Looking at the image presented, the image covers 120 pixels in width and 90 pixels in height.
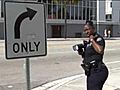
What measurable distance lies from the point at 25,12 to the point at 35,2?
16 cm

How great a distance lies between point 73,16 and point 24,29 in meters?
55.3

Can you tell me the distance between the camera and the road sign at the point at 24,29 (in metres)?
3.65

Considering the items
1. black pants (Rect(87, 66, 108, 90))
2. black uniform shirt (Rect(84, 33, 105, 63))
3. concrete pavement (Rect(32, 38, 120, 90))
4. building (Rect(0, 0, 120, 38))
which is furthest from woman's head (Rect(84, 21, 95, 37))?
building (Rect(0, 0, 120, 38))

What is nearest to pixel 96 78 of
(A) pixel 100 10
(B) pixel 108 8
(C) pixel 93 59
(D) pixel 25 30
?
(C) pixel 93 59

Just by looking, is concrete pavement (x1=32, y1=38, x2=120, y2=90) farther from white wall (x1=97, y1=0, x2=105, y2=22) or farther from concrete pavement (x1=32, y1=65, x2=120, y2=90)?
white wall (x1=97, y1=0, x2=105, y2=22)

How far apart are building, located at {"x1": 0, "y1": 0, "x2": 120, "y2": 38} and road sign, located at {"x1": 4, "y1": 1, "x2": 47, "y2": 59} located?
47667mm

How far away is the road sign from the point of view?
3.65m

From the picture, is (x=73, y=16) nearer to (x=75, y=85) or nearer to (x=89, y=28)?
(x=75, y=85)

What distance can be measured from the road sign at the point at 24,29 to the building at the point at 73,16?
4767cm

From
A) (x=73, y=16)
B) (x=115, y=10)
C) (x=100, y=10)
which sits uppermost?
(x=115, y=10)

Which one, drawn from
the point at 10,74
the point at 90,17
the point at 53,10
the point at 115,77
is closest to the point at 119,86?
the point at 115,77

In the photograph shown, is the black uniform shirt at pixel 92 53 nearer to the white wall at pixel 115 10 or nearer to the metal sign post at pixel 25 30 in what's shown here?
the metal sign post at pixel 25 30

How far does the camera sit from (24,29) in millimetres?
3734

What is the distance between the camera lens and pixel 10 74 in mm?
12523
